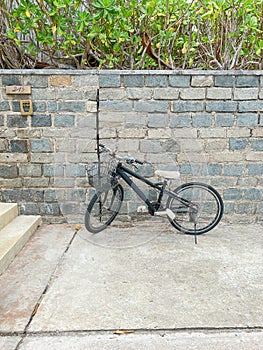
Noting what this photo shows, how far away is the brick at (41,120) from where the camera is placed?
340cm

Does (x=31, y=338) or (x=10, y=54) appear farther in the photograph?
(x=10, y=54)

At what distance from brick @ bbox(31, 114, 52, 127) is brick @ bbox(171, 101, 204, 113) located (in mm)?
1311

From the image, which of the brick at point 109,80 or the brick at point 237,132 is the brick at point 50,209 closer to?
the brick at point 109,80

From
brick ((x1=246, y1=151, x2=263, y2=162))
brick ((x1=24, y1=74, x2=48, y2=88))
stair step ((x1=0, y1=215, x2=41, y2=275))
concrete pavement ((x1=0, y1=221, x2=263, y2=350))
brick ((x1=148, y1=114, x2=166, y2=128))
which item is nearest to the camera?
concrete pavement ((x1=0, y1=221, x2=263, y2=350))

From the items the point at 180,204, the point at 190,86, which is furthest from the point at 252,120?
the point at 180,204

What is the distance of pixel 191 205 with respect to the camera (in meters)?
3.38

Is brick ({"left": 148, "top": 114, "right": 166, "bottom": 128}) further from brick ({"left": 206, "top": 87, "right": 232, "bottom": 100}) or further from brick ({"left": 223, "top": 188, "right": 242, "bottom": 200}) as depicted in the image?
brick ({"left": 223, "top": 188, "right": 242, "bottom": 200})

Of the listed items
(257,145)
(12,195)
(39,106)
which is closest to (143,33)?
(39,106)

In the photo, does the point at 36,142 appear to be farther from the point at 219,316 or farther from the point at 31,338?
the point at 219,316

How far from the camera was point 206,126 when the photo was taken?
11.3 ft

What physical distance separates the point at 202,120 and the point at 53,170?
1.69 m

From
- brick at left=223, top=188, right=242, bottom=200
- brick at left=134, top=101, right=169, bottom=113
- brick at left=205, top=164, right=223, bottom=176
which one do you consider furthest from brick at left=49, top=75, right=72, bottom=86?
brick at left=223, top=188, right=242, bottom=200

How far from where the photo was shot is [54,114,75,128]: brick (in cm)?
340

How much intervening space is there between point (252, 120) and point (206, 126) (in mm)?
493
